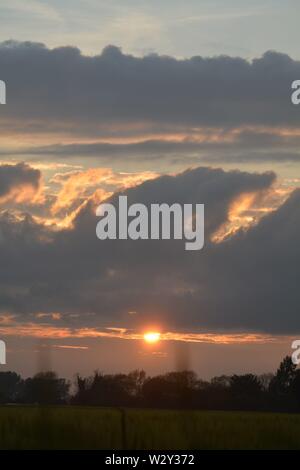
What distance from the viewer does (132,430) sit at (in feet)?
122

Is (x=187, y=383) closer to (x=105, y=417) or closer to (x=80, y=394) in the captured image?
(x=80, y=394)

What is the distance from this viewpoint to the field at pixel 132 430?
120ft

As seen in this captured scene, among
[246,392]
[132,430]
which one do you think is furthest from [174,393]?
[132,430]

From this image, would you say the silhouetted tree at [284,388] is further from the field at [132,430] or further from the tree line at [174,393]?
the field at [132,430]

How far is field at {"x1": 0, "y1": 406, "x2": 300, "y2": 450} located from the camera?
36469 mm
